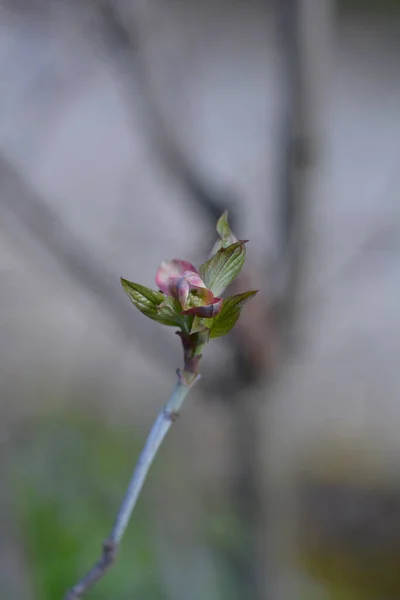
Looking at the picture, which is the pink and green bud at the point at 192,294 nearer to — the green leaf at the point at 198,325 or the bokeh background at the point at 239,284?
the green leaf at the point at 198,325

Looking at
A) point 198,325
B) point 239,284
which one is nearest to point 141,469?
point 198,325

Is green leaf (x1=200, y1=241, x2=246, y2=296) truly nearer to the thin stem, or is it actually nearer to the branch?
the thin stem

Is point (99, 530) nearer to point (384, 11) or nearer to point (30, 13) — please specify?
point (30, 13)

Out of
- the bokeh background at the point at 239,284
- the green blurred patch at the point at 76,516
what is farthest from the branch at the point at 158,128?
the green blurred patch at the point at 76,516

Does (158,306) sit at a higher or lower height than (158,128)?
lower

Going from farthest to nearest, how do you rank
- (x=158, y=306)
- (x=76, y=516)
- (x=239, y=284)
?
1. (x=76, y=516)
2. (x=239, y=284)
3. (x=158, y=306)

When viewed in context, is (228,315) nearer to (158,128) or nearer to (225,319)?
(225,319)
